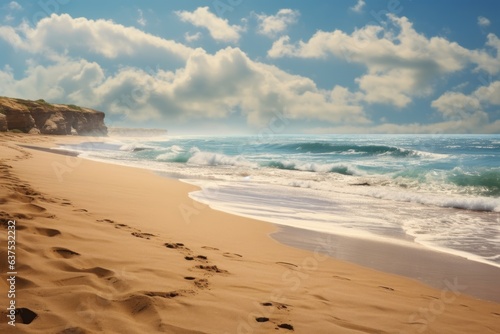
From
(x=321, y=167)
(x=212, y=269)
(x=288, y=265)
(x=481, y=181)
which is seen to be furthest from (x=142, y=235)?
(x=321, y=167)

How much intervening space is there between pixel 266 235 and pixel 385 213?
197 inches

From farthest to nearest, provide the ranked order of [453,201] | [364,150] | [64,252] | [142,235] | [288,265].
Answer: [364,150]
[453,201]
[142,235]
[288,265]
[64,252]

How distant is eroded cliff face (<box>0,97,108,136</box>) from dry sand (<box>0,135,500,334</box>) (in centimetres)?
4800

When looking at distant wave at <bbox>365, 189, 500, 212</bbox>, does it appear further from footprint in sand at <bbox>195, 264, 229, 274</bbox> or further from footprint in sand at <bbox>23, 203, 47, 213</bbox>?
footprint in sand at <bbox>23, 203, 47, 213</bbox>

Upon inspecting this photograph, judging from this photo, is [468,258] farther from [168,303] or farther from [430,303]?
[168,303]

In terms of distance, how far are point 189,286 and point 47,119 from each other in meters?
71.0

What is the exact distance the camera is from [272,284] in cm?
367

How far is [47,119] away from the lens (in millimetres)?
62375

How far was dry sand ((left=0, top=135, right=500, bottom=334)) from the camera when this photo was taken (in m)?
2.60

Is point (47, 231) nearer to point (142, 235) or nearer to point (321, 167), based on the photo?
point (142, 235)

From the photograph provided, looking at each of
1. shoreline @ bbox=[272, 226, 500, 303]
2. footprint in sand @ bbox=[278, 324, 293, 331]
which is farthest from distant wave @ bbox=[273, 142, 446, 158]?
footprint in sand @ bbox=[278, 324, 293, 331]

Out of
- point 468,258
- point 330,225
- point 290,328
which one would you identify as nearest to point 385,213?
point 330,225

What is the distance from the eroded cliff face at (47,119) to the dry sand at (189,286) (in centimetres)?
4800

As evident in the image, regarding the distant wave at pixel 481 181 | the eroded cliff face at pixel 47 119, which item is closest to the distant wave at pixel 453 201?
the distant wave at pixel 481 181
